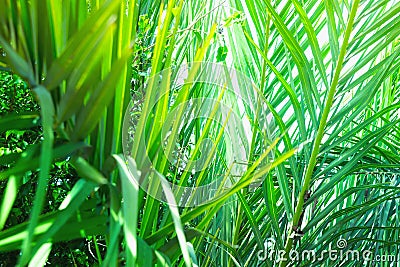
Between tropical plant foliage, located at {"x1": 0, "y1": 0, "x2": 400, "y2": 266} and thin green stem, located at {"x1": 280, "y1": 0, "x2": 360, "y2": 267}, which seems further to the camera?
thin green stem, located at {"x1": 280, "y1": 0, "x2": 360, "y2": 267}

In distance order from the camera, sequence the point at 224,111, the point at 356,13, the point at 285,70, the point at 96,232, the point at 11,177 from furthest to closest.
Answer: the point at 285,70, the point at 224,111, the point at 356,13, the point at 96,232, the point at 11,177

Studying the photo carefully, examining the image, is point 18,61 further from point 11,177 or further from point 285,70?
point 285,70

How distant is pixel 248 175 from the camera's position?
0.64 meters

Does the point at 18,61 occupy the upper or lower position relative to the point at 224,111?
upper

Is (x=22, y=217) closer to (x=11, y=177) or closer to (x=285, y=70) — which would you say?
(x=285, y=70)

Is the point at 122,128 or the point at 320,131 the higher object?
the point at 122,128

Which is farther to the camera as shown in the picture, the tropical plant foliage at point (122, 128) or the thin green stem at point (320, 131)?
the thin green stem at point (320, 131)

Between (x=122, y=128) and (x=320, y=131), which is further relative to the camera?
(x=320, y=131)

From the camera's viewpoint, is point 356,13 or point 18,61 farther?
point 356,13

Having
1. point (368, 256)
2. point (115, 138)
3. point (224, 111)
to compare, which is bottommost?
point (368, 256)

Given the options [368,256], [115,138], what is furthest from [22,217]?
[115,138]

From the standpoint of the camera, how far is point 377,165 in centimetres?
116

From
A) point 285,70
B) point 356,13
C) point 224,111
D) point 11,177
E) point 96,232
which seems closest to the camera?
point 11,177

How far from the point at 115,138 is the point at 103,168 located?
34 millimetres
